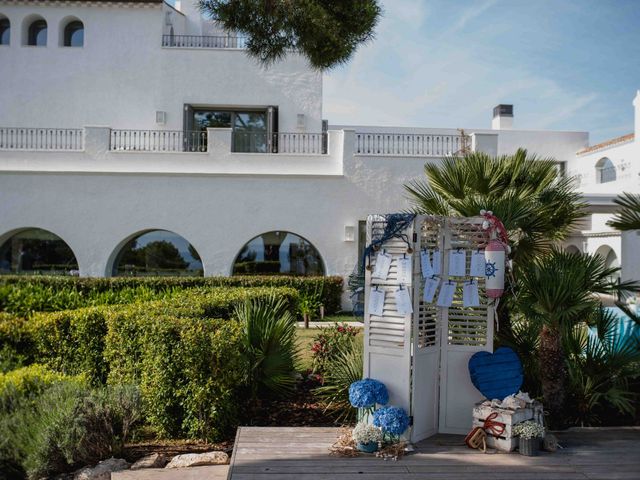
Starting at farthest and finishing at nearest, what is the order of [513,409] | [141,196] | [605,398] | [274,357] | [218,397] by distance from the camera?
[141,196], [274,357], [605,398], [218,397], [513,409]

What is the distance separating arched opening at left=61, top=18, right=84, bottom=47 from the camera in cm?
1980

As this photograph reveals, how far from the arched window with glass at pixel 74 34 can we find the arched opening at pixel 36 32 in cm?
78

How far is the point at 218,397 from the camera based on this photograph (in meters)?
5.91

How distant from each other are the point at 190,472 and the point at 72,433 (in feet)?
4.06

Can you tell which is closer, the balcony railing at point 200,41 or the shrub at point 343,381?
the shrub at point 343,381

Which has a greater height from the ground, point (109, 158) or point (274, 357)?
point (109, 158)

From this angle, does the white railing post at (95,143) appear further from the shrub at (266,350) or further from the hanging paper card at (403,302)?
the hanging paper card at (403,302)

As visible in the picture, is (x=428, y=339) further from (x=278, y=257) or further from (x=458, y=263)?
(x=278, y=257)

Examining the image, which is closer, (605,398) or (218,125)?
(605,398)

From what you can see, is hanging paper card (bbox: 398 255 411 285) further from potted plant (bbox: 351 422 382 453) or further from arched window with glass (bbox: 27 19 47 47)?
arched window with glass (bbox: 27 19 47 47)

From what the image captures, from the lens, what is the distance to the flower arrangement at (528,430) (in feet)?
16.9

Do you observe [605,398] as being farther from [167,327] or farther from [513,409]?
[167,327]

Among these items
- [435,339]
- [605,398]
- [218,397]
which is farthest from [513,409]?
[218,397]

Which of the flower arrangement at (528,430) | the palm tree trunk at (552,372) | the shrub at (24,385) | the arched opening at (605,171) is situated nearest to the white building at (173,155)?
the arched opening at (605,171)
